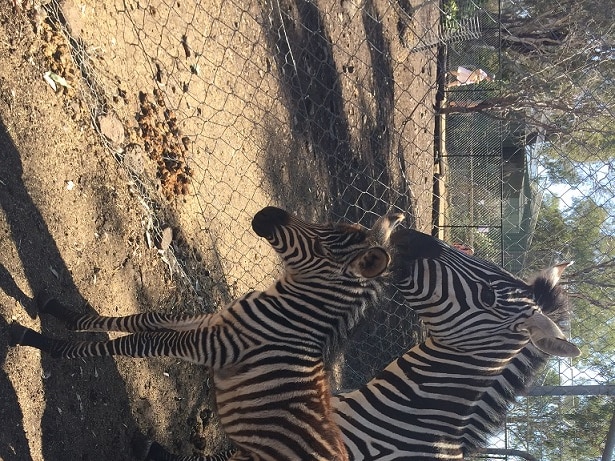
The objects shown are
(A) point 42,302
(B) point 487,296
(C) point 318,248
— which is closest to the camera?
(A) point 42,302

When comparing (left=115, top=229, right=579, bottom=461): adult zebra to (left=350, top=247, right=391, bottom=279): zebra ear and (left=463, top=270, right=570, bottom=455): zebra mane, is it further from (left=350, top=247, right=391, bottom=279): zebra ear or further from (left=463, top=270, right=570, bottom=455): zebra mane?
(left=350, top=247, right=391, bottom=279): zebra ear

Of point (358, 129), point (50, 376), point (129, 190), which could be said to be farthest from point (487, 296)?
point (358, 129)

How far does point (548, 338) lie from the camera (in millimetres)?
2955

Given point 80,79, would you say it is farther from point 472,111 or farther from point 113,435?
point 472,111

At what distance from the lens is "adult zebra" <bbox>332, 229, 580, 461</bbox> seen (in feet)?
10.6

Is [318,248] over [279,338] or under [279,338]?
over

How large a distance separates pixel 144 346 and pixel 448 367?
1.63 meters

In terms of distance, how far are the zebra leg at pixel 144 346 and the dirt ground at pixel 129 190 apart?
0.11 m

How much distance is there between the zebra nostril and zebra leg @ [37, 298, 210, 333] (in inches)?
17.8

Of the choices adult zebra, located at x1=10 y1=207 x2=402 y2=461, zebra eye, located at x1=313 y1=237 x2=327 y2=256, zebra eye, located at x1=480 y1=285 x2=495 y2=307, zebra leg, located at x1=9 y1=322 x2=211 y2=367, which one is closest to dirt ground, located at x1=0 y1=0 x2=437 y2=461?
zebra leg, located at x1=9 y1=322 x2=211 y2=367

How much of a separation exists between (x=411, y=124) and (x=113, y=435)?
15.6 ft

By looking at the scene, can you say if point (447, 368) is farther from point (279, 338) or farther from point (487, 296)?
point (279, 338)

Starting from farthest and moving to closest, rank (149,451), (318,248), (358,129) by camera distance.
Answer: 1. (358,129)
2. (149,451)
3. (318,248)

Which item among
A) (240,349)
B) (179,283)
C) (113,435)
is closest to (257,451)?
(240,349)
